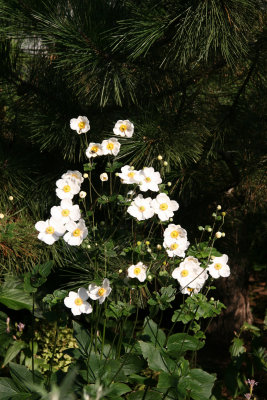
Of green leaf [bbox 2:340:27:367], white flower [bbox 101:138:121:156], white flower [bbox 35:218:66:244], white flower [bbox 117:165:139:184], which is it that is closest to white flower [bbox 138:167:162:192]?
white flower [bbox 117:165:139:184]

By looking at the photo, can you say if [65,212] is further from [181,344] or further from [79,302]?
[181,344]

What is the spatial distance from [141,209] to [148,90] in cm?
65

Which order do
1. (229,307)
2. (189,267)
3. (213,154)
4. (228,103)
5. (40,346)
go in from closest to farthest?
(189,267), (213,154), (228,103), (40,346), (229,307)

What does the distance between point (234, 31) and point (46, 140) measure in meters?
0.73

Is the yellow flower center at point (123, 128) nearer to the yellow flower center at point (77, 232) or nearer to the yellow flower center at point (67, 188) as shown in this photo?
the yellow flower center at point (67, 188)

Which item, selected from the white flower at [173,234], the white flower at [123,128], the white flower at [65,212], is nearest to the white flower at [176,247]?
the white flower at [173,234]

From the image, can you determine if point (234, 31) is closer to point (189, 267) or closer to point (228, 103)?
point (228, 103)

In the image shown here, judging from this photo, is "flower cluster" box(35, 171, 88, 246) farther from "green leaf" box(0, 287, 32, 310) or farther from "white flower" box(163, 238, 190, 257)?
"green leaf" box(0, 287, 32, 310)

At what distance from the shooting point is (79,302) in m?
1.22

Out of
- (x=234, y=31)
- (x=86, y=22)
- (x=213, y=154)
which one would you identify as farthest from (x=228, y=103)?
(x=86, y=22)

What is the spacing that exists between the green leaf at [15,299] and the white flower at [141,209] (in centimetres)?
71

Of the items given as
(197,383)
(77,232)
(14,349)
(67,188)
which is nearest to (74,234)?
(77,232)

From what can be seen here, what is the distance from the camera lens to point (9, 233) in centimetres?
131

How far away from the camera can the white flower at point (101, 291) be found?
116 cm
